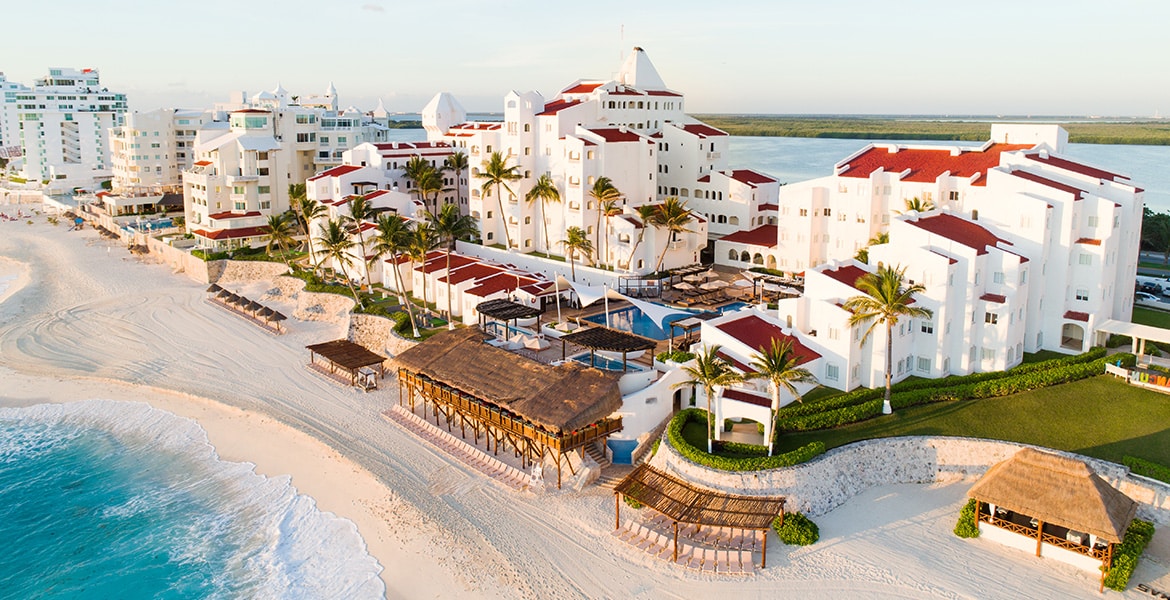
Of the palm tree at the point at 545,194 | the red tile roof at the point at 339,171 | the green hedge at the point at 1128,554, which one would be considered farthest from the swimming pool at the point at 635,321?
the red tile roof at the point at 339,171

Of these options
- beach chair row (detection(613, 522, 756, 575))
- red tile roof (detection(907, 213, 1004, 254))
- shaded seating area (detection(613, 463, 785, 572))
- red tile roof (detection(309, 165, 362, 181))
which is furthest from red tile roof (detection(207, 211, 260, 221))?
red tile roof (detection(907, 213, 1004, 254))

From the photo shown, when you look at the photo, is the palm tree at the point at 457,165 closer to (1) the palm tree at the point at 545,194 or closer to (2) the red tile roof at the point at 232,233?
(1) the palm tree at the point at 545,194

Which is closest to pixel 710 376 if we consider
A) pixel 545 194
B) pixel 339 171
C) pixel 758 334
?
pixel 758 334

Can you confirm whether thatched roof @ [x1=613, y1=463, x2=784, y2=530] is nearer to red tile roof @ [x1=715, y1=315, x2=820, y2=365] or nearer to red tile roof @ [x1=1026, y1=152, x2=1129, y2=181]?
red tile roof @ [x1=715, y1=315, x2=820, y2=365]

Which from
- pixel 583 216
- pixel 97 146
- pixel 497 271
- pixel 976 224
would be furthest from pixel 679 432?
pixel 97 146

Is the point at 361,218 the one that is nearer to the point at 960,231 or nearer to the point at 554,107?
the point at 554,107

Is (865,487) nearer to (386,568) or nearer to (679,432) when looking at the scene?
(679,432)
